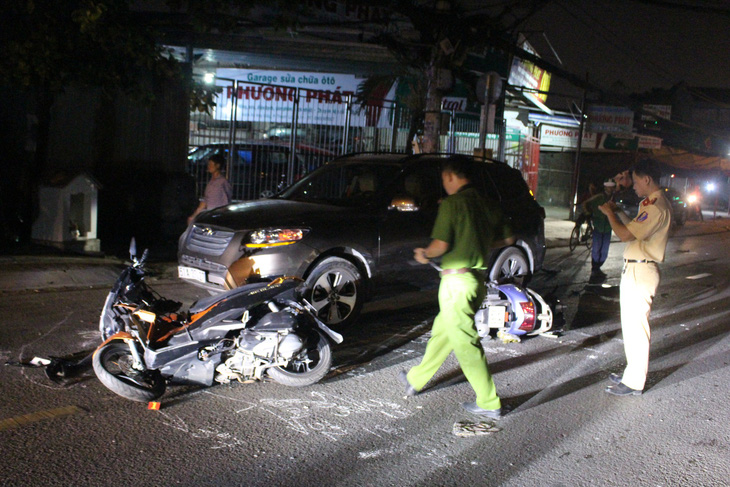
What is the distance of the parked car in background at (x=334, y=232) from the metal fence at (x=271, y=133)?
18.6ft

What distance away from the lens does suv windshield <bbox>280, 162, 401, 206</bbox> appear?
7.66 meters

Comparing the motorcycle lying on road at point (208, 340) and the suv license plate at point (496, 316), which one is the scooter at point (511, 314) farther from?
the motorcycle lying on road at point (208, 340)

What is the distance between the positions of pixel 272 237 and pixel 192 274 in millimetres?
913

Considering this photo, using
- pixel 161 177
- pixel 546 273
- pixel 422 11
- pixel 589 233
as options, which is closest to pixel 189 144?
pixel 161 177

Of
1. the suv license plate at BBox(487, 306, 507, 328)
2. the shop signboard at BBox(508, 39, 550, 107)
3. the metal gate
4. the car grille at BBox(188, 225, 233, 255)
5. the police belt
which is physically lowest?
the suv license plate at BBox(487, 306, 507, 328)

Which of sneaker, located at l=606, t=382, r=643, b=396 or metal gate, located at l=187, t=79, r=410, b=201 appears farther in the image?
metal gate, located at l=187, t=79, r=410, b=201

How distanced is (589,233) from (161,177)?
9645 millimetres

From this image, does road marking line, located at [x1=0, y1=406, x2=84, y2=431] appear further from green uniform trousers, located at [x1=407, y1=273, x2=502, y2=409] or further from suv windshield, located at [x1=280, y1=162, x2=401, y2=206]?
suv windshield, located at [x1=280, y1=162, x2=401, y2=206]

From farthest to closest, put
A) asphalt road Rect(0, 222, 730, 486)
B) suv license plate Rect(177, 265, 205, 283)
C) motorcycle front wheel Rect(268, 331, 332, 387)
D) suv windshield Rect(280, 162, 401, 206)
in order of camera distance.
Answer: suv windshield Rect(280, 162, 401, 206) → suv license plate Rect(177, 265, 205, 283) → motorcycle front wheel Rect(268, 331, 332, 387) → asphalt road Rect(0, 222, 730, 486)

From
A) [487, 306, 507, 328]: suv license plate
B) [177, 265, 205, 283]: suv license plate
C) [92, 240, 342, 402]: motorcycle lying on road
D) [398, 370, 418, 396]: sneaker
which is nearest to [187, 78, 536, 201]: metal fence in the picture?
[177, 265, 205, 283]: suv license plate

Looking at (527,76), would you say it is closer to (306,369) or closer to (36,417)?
(306,369)

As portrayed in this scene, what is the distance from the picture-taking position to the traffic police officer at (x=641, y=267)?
539cm

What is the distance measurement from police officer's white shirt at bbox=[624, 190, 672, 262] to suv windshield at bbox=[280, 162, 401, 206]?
2.93m

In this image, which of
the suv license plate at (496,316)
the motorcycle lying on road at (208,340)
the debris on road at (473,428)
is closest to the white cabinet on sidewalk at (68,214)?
the motorcycle lying on road at (208,340)
